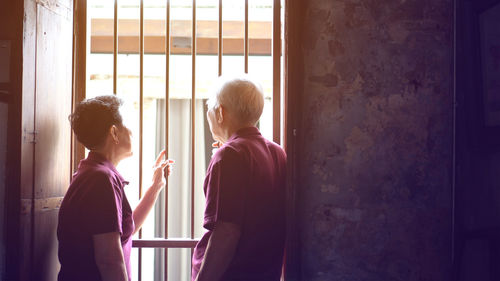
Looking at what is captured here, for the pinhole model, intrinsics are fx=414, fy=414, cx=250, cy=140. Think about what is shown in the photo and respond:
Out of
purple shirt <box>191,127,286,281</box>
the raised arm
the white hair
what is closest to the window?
the raised arm

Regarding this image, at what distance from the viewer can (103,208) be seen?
139 cm

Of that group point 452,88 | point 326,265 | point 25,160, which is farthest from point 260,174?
point 25,160

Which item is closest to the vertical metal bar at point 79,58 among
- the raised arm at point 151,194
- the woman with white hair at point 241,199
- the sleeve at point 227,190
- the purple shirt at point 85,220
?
the raised arm at point 151,194

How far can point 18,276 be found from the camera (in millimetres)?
1580

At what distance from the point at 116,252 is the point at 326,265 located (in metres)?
0.77

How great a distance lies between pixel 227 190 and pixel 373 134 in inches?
24.6

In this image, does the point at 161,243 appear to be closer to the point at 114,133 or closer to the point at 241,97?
the point at 114,133

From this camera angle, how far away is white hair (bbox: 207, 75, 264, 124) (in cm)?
147

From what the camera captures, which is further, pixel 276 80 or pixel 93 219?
pixel 276 80

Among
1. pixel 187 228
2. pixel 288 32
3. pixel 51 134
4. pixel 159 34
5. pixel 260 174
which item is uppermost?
pixel 159 34

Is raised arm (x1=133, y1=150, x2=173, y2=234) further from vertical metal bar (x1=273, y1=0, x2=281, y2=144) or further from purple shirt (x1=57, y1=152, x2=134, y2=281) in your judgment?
vertical metal bar (x1=273, y1=0, x2=281, y2=144)

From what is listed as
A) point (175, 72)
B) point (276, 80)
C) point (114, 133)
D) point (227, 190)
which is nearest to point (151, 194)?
point (114, 133)

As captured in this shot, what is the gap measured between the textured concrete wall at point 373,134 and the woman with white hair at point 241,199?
19cm

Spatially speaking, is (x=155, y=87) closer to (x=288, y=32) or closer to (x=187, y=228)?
(x=187, y=228)
